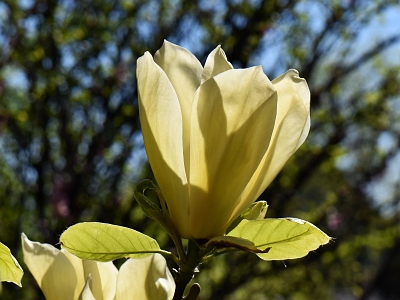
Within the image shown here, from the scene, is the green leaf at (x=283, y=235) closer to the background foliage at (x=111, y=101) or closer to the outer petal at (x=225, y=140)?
the outer petal at (x=225, y=140)

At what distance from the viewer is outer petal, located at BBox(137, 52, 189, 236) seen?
0.46 m

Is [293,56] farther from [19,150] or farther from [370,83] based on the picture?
[19,150]

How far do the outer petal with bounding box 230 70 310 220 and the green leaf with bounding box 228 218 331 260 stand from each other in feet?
0.07

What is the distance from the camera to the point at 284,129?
482 millimetres

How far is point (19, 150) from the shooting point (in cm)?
358

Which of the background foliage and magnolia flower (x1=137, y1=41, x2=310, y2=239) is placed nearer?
magnolia flower (x1=137, y1=41, x2=310, y2=239)

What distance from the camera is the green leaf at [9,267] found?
449mm

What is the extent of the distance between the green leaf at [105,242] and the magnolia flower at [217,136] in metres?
0.04

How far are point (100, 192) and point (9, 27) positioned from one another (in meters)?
1.19

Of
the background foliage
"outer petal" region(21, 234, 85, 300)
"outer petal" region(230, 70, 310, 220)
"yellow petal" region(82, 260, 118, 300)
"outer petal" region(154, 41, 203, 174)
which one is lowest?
the background foliage

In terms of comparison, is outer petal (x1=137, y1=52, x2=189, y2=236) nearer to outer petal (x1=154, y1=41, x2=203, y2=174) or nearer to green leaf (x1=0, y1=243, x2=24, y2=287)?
outer petal (x1=154, y1=41, x2=203, y2=174)

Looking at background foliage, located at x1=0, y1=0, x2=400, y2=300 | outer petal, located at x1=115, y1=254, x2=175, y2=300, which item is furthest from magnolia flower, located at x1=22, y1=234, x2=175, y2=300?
background foliage, located at x1=0, y1=0, x2=400, y2=300

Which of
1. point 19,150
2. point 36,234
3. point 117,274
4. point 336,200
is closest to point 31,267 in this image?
point 117,274

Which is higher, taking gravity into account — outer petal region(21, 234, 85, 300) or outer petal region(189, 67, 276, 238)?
outer petal region(189, 67, 276, 238)
